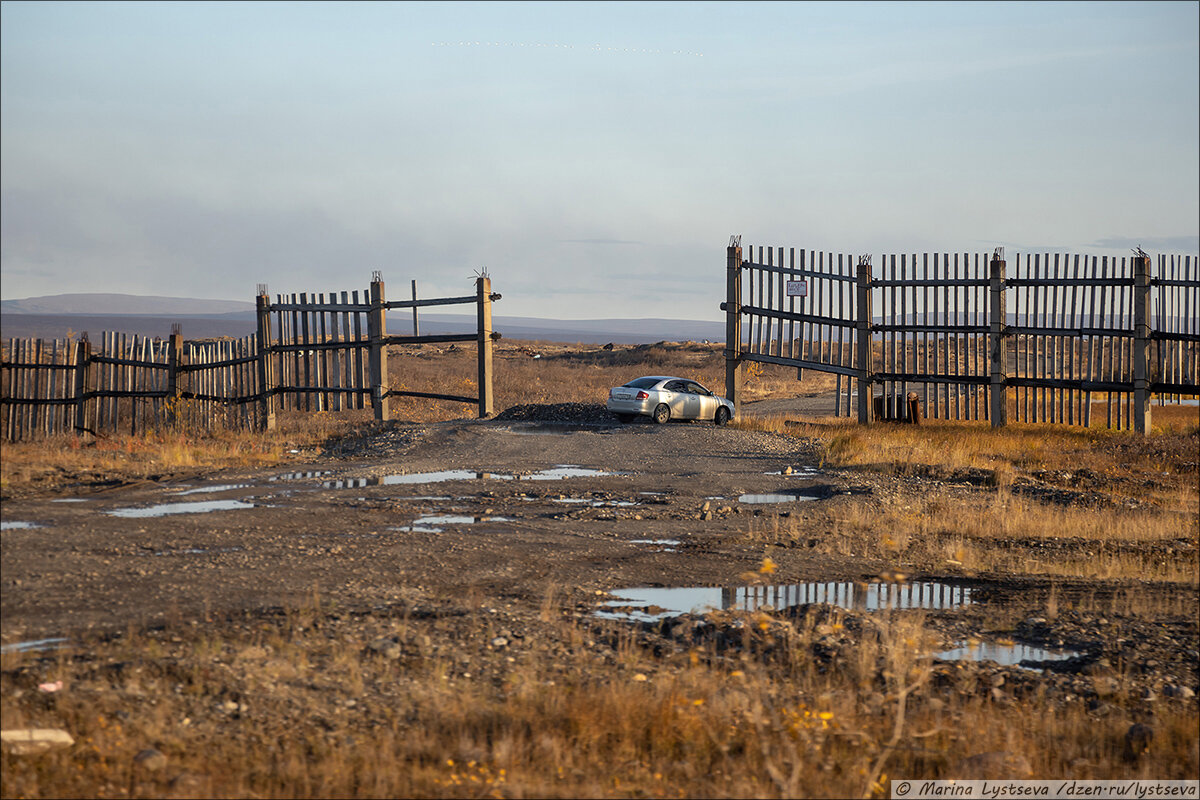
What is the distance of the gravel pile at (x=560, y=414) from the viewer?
81.3 feet

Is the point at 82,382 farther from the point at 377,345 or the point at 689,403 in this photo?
the point at 689,403

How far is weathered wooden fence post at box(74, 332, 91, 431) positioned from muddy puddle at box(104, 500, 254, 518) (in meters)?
12.0

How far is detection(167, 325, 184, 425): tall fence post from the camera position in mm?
23219

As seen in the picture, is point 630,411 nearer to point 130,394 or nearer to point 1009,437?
point 1009,437

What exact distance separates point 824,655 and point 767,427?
17.2m

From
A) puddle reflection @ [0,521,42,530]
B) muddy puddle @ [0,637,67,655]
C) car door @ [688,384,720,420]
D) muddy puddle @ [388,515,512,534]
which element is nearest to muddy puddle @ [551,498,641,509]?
muddy puddle @ [388,515,512,534]

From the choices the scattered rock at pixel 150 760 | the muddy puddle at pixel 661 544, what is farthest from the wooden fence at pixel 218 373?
the scattered rock at pixel 150 760

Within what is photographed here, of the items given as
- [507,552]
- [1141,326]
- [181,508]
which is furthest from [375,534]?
[1141,326]

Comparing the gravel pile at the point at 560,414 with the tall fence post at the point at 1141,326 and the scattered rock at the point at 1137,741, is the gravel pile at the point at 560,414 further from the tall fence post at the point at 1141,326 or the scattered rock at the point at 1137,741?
the scattered rock at the point at 1137,741

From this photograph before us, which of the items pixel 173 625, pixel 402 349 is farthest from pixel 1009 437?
pixel 402 349

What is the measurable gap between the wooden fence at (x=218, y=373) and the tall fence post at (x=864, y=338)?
830 cm

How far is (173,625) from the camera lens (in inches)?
287

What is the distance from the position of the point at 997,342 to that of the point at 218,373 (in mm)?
17029

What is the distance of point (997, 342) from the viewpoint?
2316 cm
